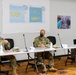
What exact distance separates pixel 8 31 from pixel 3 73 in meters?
1.81

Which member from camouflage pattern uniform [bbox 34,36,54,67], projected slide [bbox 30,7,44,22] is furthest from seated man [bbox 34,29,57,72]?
projected slide [bbox 30,7,44,22]

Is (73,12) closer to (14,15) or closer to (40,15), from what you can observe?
(40,15)

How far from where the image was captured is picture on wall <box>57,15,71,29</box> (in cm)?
781

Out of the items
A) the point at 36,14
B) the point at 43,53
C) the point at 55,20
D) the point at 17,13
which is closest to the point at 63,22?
the point at 55,20

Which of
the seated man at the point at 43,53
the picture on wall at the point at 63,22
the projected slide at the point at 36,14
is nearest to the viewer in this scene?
the seated man at the point at 43,53

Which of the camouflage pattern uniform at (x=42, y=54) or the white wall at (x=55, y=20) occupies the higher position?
the white wall at (x=55, y=20)

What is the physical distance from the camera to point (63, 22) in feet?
26.1

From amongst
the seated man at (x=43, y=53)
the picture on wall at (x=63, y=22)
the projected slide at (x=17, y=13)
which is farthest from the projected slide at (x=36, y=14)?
the seated man at (x=43, y=53)

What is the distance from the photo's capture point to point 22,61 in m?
7.02

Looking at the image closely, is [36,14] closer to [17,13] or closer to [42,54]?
[17,13]

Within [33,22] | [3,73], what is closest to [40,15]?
[33,22]

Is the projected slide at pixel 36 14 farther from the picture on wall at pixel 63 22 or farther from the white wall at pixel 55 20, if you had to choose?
the picture on wall at pixel 63 22

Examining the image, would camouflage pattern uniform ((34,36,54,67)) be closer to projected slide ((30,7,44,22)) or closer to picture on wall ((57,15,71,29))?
projected slide ((30,7,44,22))

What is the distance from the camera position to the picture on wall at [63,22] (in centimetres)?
781
